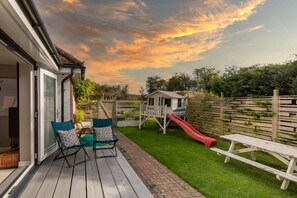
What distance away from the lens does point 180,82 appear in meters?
21.7

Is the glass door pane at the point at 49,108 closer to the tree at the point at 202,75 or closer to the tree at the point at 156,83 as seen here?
the tree at the point at 202,75

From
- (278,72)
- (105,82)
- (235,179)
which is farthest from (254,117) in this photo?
(105,82)

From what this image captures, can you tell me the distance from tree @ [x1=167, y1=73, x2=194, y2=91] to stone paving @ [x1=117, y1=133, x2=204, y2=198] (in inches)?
610

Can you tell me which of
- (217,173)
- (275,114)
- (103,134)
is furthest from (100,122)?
(275,114)

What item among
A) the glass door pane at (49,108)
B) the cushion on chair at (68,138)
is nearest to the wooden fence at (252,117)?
the cushion on chair at (68,138)

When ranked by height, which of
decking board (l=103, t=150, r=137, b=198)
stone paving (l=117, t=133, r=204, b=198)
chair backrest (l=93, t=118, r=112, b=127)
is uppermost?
chair backrest (l=93, t=118, r=112, b=127)

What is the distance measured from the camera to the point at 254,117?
784 centimetres

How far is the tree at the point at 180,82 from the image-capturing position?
21.6m

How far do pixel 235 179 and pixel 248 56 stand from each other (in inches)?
365

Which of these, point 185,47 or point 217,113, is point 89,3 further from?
point 217,113

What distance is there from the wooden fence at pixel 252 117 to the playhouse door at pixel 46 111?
6.77 meters

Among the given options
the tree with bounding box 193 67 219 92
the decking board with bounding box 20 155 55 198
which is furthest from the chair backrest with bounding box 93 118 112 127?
the tree with bounding box 193 67 219 92

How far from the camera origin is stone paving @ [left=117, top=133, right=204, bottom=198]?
3929 millimetres

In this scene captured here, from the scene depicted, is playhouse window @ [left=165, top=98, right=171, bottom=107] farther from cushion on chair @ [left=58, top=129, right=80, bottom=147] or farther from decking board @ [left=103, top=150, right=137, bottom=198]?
cushion on chair @ [left=58, top=129, right=80, bottom=147]
